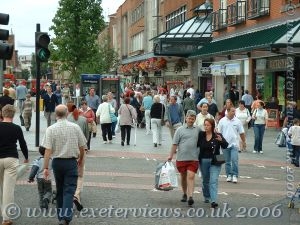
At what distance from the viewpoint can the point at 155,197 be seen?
11.5m

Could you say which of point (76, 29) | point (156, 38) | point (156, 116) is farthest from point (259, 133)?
Result: point (76, 29)

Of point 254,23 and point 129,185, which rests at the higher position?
point 254,23

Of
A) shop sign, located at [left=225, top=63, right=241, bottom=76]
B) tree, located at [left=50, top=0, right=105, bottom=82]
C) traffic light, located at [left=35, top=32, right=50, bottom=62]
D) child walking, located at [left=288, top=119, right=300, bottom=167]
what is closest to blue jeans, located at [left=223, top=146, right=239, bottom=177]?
child walking, located at [left=288, top=119, right=300, bottom=167]

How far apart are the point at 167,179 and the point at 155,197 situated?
0.80 m

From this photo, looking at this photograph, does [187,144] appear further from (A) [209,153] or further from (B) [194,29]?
(B) [194,29]

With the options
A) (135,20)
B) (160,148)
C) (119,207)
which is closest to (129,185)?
(119,207)

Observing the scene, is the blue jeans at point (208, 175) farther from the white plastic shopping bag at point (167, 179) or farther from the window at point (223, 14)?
the window at point (223, 14)

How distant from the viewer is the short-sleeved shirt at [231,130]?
1355cm

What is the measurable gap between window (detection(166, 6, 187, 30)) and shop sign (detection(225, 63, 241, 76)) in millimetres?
13850

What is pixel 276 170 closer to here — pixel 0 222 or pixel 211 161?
pixel 211 161

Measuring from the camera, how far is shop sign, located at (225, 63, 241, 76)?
32969 mm

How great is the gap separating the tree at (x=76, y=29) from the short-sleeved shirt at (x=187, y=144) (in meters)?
A: 41.5

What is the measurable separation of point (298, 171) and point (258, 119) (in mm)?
3654

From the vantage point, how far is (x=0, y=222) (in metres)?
9.01
